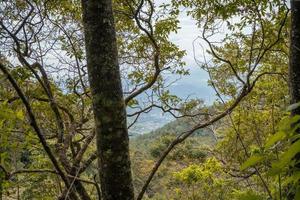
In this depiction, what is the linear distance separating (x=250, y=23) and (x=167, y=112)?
5.60ft

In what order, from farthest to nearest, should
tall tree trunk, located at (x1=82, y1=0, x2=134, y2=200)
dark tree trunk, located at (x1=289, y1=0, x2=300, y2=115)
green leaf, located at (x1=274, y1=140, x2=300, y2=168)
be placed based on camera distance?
dark tree trunk, located at (x1=289, y1=0, x2=300, y2=115) → tall tree trunk, located at (x1=82, y1=0, x2=134, y2=200) → green leaf, located at (x1=274, y1=140, x2=300, y2=168)

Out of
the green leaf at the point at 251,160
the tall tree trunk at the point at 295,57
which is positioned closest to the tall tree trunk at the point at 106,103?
the tall tree trunk at the point at 295,57

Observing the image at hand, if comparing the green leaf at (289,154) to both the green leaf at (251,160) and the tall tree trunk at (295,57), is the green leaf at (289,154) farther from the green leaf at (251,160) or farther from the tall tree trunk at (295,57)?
the tall tree trunk at (295,57)

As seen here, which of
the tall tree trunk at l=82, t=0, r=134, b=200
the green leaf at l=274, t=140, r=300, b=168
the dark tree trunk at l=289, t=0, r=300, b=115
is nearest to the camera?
the green leaf at l=274, t=140, r=300, b=168

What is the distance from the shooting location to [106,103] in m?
2.04

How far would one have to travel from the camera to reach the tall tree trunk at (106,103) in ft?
6.66

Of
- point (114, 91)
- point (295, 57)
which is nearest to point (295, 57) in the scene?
point (295, 57)

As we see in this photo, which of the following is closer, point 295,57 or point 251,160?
point 251,160

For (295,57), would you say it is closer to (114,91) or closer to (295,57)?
(295,57)

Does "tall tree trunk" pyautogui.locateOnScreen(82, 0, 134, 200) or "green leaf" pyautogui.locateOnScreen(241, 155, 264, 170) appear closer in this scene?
"green leaf" pyautogui.locateOnScreen(241, 155, 264, 170)

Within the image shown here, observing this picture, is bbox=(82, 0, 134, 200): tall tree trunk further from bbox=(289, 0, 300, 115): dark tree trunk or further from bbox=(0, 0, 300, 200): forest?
bbox=(289, 0, 300, 115): dark tree trunk

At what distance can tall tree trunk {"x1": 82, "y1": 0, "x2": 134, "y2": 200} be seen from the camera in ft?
6.66

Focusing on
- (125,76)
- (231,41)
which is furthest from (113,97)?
(231,41)

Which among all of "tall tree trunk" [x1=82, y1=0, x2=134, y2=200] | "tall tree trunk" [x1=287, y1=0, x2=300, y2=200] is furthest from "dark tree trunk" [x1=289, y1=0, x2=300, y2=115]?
"tall tree trunk" [x1=82, y1=0, x2=134, y2=200]
